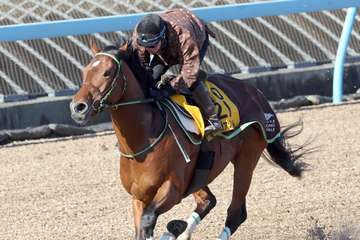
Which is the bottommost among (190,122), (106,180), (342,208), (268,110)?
(106,180)

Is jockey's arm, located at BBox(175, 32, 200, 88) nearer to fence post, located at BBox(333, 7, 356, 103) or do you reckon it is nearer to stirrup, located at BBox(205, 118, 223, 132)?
stirrup, located at BBox(205, 118, 223, 132)

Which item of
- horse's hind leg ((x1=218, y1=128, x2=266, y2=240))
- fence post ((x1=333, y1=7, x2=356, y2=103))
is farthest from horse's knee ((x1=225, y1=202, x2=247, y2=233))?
fence post ((x1=333, y1=7, x2=356, y2=103))

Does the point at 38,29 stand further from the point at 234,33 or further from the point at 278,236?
the point at 234,33

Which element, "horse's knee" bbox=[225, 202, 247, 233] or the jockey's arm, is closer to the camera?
the jockey's arm

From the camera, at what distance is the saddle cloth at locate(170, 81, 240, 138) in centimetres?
648

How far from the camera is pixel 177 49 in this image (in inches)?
253

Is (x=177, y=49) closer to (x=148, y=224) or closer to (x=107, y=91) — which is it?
(x=107, y=91)

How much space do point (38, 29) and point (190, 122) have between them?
129 inches

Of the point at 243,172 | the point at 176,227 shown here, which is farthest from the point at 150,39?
the point at 243,172

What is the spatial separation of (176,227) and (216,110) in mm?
799

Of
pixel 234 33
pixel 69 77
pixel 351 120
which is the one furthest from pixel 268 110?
pixel 234 33

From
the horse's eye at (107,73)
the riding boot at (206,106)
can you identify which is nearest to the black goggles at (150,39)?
the horse's eye at (107,73)

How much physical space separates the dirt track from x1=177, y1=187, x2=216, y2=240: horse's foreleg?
380mm

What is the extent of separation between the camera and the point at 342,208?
→ 8.12 meters
